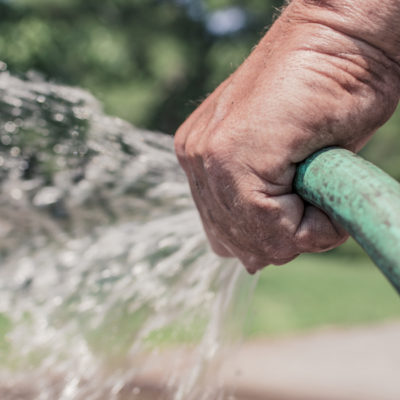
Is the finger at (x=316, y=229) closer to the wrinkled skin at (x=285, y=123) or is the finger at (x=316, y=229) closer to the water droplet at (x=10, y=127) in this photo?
the wrinkled skin at (x=285, y=123)

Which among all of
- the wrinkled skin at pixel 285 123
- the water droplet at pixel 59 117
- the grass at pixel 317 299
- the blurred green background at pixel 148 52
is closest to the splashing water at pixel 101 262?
the water droplet at pixel 59 117

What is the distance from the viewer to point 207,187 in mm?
1267

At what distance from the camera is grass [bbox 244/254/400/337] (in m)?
7.89

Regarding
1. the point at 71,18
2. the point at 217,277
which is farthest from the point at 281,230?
the point at 71,18

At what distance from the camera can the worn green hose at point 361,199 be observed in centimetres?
88

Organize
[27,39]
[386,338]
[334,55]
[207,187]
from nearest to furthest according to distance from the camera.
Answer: [334,55] → [207,187] → [386,338] → [27,39]

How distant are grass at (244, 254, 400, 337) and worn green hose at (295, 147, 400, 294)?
16.2 ft

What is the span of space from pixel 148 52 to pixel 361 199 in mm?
13172

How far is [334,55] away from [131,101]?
1207cm

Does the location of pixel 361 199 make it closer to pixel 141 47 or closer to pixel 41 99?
pixel 41 99

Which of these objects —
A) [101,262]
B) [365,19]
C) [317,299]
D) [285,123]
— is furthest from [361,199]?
[317,299]

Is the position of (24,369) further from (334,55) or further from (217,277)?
(334,55)

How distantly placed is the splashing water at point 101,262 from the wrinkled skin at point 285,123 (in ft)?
2.03

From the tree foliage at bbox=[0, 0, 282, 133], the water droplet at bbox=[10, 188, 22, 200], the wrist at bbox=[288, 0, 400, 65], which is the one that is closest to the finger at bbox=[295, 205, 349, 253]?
the wrist at bbox=[288, 0, 400, 65]
